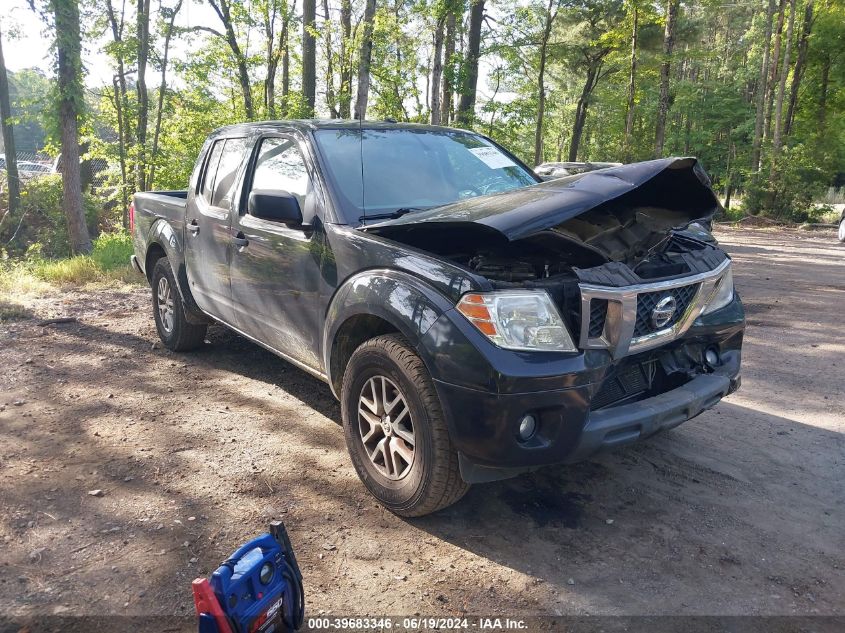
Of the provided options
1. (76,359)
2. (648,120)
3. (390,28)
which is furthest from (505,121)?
(648,120)

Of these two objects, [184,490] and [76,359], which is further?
[76,359]

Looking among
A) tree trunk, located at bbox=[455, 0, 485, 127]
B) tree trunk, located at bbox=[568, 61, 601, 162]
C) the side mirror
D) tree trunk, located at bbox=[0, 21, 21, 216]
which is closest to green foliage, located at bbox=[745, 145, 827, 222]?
tree trunk, located at bbox=[455, 0, 485, 127]

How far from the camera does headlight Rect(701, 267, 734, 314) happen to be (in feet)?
10.9

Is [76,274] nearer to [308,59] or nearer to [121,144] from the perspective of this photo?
[308,59]

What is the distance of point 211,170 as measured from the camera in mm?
5000

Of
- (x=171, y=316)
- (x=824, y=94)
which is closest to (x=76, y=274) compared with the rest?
(x=171, y=316)

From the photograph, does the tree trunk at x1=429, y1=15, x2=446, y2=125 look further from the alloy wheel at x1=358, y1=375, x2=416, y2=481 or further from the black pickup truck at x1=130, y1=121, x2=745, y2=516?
the alloy wheel at x1=358, y1=375, x2=416, y2=481

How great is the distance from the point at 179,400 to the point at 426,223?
8.95ft

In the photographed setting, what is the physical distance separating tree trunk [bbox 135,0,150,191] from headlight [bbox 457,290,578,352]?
54.4 ft

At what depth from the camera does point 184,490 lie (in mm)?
3369

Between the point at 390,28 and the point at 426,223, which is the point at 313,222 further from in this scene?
the point at 390,28

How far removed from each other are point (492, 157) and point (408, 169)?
78cm

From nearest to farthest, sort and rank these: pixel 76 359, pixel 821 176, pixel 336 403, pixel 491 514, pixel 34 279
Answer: pixel 491 514
pixel 336 403
pixel 76 359
pixel 34 279
pixel 821 176

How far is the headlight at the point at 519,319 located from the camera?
2.62m
